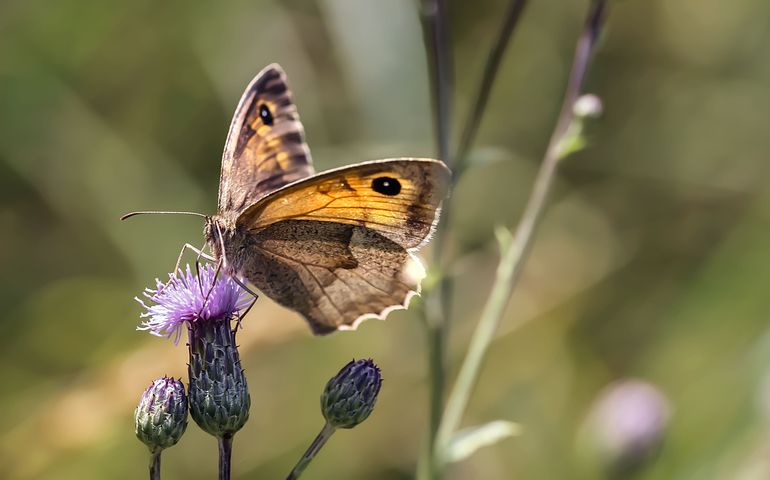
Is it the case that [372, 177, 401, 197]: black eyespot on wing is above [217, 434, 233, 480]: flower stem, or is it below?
above

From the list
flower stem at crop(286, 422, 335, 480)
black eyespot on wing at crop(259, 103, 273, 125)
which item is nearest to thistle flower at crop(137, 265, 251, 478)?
flower stem at crop(286, 422, 335, 480)

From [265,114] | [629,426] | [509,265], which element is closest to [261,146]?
[265,114]

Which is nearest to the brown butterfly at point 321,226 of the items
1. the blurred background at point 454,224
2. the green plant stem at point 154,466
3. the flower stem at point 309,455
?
the flower stem at point 309,455

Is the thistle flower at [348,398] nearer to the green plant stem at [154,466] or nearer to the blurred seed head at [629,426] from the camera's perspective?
the green plant stem at [154,466]

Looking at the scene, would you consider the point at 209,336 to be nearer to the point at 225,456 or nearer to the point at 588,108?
the point at 225,456

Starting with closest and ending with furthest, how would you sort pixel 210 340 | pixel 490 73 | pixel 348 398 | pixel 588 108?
pixel 348 398
pixel 210 340
pixel 588 108
pixel 490 73

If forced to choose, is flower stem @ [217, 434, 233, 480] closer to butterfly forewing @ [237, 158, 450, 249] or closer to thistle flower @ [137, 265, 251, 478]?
thistle flower @ [137, 265, 251, 478]

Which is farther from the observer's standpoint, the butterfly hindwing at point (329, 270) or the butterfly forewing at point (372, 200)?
the butterfly hindwing at point (329, 270)
